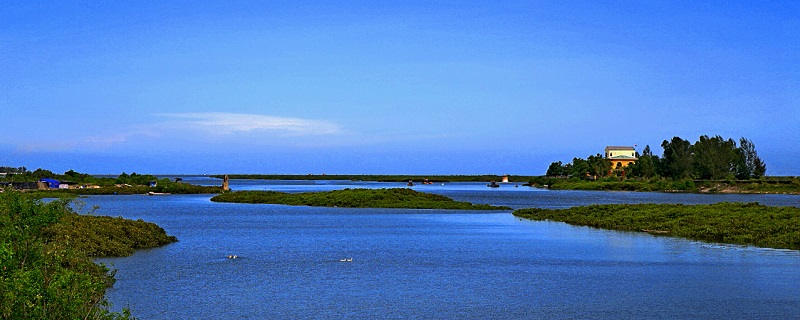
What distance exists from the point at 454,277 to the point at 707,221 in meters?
34.0

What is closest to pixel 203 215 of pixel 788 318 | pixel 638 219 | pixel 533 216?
pixel 533 216

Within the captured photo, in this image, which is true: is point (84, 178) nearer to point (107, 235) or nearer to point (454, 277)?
point (107, 235)

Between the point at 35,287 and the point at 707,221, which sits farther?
the point at 707,221

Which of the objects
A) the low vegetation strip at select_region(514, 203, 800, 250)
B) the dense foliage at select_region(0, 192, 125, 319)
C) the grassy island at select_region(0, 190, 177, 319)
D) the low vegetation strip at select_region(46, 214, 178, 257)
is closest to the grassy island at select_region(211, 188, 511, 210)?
the low vegetation strip at select_region(514, 203, 800, 250)

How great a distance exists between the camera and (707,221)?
6241 cm

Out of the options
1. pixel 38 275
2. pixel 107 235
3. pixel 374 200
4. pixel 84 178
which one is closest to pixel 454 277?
pixel 107 235

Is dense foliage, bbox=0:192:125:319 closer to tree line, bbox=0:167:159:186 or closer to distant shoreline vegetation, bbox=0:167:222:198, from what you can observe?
distant shoreline vegetation, bbox=0:167:222:198

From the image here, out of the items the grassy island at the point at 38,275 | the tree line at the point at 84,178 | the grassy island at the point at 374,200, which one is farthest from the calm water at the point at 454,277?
the tree line at the point at 84,178

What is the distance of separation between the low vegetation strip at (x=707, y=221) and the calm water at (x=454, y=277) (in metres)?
3.63

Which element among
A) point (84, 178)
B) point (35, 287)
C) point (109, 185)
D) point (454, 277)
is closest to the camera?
point (35, 287)

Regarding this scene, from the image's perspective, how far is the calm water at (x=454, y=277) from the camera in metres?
27.9

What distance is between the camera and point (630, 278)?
35844mm

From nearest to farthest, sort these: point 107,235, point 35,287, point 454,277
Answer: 1. point 35,287
2. point 454,277
3. point 107,235

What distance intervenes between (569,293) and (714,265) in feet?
42.6
